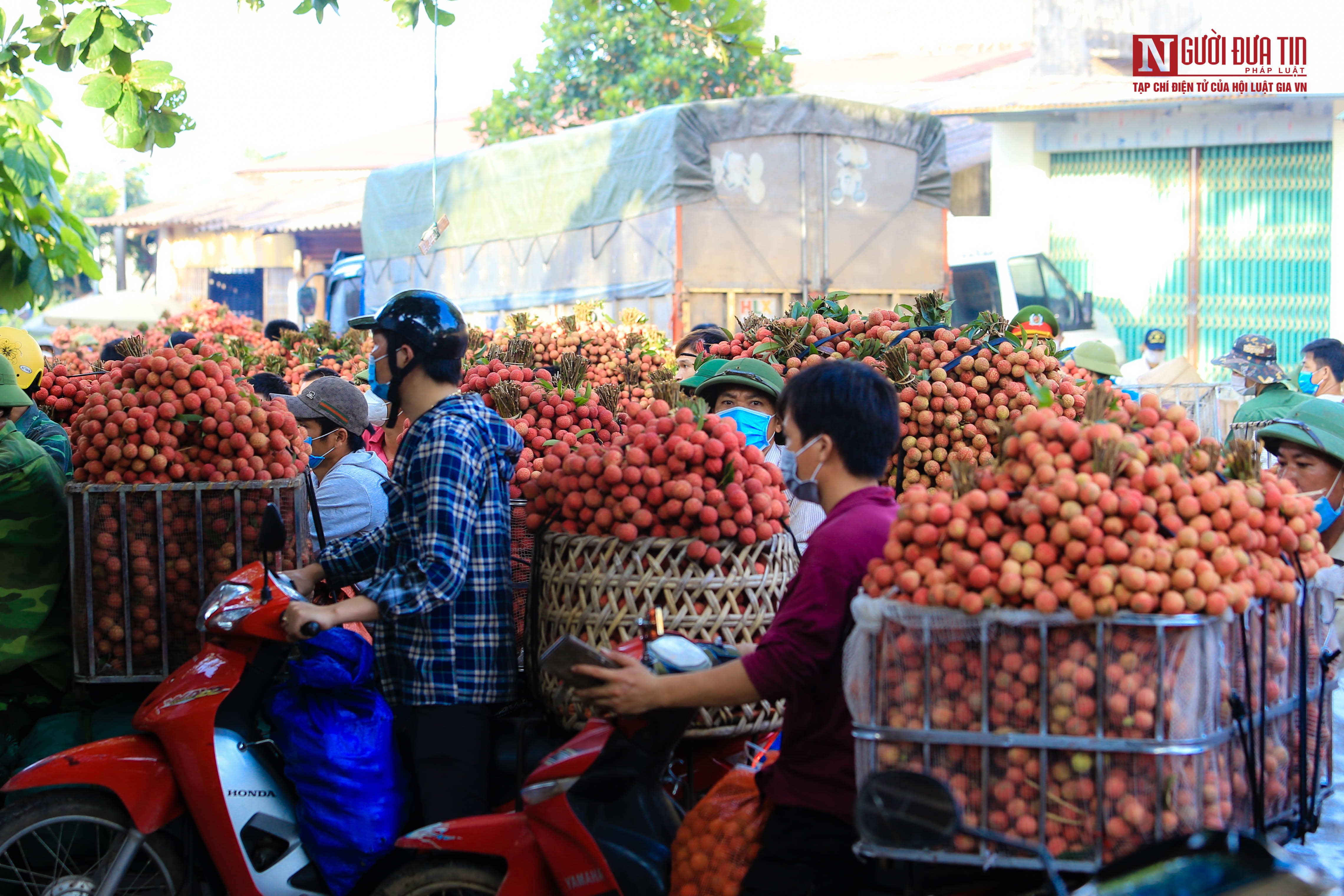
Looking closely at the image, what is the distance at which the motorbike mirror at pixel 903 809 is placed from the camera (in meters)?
2.03

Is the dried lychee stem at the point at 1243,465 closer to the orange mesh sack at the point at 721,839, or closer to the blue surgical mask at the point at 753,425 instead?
the orange mesh sack at the point at 721,839

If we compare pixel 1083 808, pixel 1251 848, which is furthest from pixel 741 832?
pixel 1251 848

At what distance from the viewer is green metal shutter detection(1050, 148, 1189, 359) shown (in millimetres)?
15531

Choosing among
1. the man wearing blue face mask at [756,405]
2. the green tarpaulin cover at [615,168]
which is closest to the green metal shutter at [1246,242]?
the green tarpaulin cover at [615,168]

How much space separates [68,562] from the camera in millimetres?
3777

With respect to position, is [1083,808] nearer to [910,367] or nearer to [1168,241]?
[910,367]

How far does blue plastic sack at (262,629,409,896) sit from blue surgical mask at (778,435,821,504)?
1.25 metres

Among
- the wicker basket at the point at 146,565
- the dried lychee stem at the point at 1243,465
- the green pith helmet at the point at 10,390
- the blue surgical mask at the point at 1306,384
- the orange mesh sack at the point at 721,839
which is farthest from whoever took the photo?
the blue surgical mask at the point at 1306,384

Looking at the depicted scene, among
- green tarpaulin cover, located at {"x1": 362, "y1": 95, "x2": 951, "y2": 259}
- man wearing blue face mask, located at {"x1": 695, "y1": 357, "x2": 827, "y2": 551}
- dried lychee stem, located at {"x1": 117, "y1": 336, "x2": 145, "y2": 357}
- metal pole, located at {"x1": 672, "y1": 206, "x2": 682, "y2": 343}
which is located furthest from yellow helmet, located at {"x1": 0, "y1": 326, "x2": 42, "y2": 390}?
metal pole, located at {"x1": 672, "y1": 206, "x2": 682, "y2": 343}

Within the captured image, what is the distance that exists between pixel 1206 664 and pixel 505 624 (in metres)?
1.75

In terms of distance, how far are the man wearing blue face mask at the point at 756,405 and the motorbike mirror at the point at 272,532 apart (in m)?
1.80

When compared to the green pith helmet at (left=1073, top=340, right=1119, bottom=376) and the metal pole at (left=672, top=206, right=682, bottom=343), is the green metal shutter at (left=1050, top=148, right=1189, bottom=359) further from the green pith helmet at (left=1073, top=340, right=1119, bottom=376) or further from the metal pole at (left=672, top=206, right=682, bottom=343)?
the green pith helmet at (left=1073, top=340, right=1119, bottom=376)

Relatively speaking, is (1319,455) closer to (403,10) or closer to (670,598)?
(670,598)

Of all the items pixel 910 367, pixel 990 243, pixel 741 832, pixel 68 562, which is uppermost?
pixel 990 243
